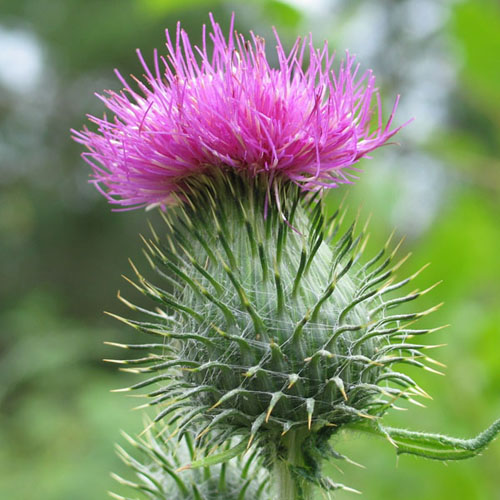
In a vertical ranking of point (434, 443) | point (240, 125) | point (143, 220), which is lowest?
point (434, 443)

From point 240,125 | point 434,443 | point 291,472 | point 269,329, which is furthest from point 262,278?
point 434,443

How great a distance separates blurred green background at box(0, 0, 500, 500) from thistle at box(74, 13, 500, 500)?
1974mm

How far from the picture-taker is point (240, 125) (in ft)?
8.79

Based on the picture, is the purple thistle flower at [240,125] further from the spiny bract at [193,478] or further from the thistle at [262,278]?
the spiny bract at [193,478]

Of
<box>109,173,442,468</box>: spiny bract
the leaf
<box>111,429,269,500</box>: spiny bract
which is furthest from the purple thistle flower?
<box>111,429,269,500</box>: spiny bract

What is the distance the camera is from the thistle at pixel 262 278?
2.46 m

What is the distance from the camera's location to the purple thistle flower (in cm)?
270

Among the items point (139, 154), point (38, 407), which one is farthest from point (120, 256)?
point (139, 154)

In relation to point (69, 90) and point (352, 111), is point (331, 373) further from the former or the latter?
point (69, 90)

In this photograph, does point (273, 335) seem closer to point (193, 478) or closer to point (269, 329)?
point (269, 329)

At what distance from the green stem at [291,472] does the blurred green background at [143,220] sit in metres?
1.98

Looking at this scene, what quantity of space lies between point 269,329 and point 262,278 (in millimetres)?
253

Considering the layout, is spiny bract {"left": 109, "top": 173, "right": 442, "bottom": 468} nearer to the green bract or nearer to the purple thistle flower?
the green bract

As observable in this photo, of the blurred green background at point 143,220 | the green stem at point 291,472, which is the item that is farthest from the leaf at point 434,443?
the blurred green background at point 143,220
